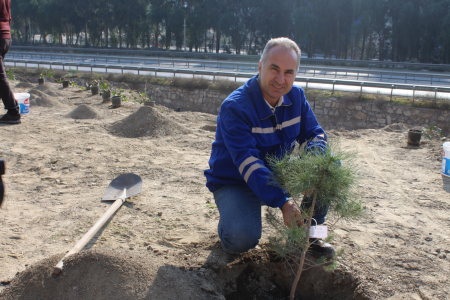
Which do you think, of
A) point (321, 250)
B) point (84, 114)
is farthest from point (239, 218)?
point (84, 114)

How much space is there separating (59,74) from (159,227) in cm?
1736

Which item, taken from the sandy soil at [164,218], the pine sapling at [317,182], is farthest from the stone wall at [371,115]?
the pine sapling at [317,182]

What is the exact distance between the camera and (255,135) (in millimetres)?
2510

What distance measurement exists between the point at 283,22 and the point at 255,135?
33868 millimetres

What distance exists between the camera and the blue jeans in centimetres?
246

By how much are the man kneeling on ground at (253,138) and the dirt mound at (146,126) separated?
4248 mm

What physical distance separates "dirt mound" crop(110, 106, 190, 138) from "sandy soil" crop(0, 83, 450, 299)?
135 millimetres

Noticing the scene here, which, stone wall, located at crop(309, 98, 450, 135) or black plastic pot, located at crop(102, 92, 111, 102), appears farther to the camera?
stone wall, located at crop(309, 98, 450, 135)

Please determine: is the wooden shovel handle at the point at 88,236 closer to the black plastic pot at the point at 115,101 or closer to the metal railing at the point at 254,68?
the black plastic pot at the point at 115,101

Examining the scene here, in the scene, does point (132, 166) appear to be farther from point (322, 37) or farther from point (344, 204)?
point (322, 37)

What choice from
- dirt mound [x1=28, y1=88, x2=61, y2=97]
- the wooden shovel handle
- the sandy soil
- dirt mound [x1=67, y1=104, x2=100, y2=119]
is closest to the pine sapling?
the sandy soil

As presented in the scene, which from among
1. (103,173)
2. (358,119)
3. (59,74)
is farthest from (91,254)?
(59,74)

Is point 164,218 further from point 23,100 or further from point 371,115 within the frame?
point 371,115

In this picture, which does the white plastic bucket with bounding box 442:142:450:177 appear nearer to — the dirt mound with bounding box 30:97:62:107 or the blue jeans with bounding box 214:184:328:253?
the blue jeans with bounding box 214:184:328:253
